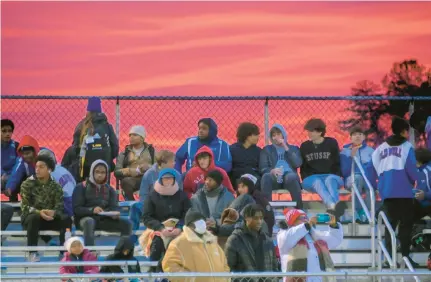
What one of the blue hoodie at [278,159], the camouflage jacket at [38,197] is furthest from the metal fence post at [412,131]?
the camouflage jacket at [38,197]

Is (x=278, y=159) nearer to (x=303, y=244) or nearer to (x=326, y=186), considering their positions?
(x=326, y=186)

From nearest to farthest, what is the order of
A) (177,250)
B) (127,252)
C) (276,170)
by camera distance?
(177,250)
(127,252)
(276,170)

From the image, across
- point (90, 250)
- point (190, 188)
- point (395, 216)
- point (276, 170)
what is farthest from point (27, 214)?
point (395, 216)

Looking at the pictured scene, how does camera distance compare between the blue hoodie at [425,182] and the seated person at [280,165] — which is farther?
the blue hoodie at [425,182]

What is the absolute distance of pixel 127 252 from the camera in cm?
1580

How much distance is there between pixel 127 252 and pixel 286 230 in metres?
1.88

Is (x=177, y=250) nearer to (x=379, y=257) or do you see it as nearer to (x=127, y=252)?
(x=127, y=252)

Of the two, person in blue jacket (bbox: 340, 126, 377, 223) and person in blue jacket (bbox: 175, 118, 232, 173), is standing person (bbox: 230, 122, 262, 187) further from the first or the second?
person in blue jacket (bbox: 340, 126, 377, 223)

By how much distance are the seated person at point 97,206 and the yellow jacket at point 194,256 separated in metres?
2.78

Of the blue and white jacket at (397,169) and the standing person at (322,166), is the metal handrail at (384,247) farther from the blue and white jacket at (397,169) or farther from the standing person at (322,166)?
the standing person at (322,166)

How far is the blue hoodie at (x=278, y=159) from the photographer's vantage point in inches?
730

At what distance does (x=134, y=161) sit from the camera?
18.9 m

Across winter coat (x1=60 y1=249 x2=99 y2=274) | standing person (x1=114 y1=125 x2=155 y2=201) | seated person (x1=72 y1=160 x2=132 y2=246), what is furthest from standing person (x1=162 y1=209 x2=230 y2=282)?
standing person (x1=114 y1=125 x2=155 y2=201)

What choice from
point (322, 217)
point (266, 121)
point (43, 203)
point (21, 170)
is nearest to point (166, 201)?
point (43, 203)
